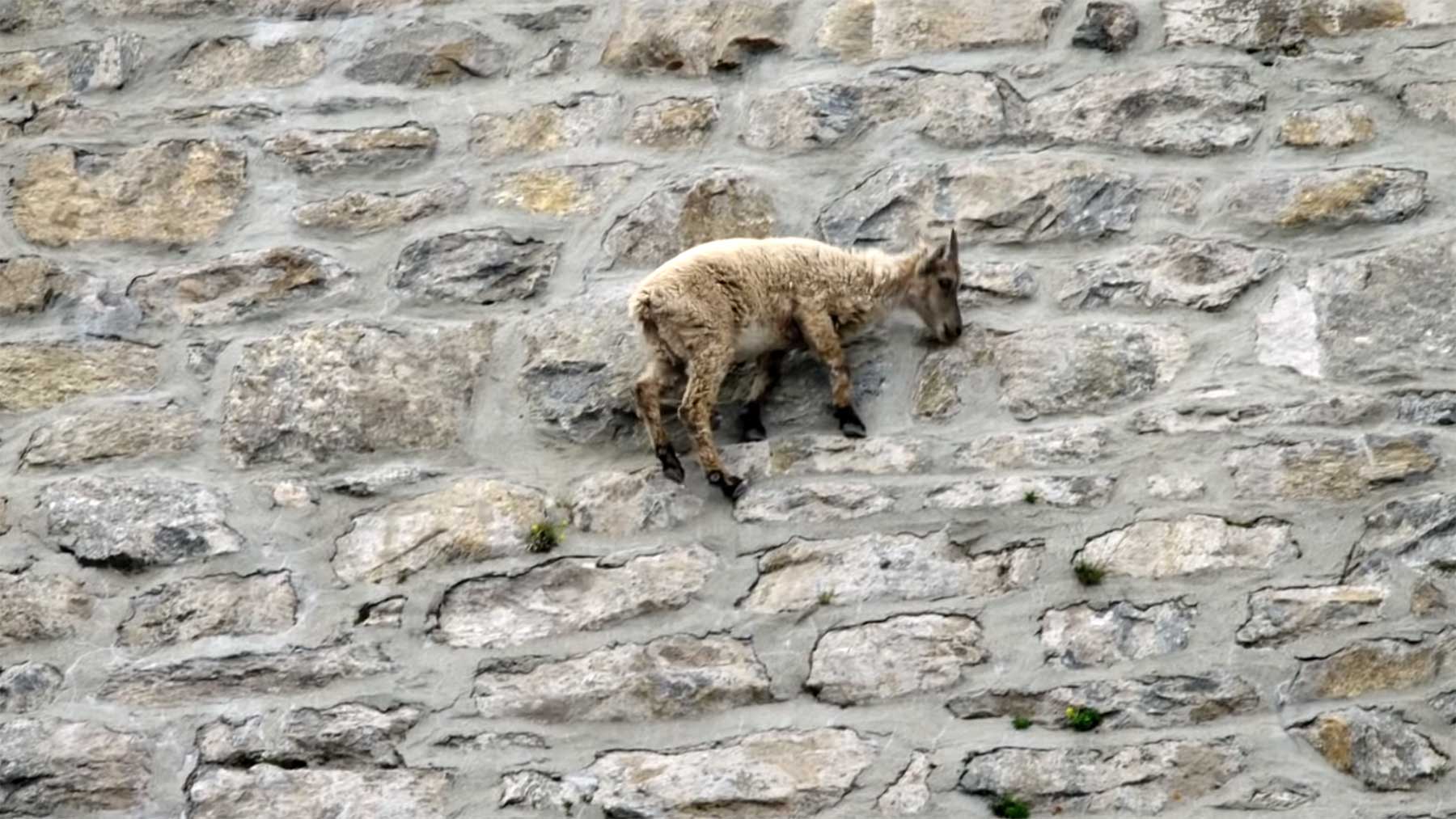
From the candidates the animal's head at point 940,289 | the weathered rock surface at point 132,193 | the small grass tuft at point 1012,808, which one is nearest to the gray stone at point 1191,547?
the small grass tuft at point 1012,808

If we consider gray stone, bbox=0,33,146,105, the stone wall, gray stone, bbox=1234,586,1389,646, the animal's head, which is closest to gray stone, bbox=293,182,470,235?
the stone wall

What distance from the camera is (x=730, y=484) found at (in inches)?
205

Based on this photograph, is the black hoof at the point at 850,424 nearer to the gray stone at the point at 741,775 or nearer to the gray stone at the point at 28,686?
the gray stone at the point at 741,775

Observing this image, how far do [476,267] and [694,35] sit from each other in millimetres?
1046

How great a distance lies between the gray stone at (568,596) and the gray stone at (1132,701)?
80 centimetres

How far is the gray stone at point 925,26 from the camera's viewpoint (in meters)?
5.91

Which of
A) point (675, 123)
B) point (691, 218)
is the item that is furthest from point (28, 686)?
point (675, 123)

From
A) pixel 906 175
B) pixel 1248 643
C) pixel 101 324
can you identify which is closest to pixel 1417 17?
pixel 906 175

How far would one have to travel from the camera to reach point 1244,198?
5547mm

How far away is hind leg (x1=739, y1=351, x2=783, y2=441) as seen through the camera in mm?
5379

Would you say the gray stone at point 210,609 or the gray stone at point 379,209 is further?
the gray stone at point 379,209

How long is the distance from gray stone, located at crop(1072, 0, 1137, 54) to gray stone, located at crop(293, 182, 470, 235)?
6.28 feet

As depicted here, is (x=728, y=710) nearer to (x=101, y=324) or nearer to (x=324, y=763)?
(x=324, y=763)

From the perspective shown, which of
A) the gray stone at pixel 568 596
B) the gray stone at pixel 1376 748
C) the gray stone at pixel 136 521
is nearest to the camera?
the gray stone at pixel 1376 748
